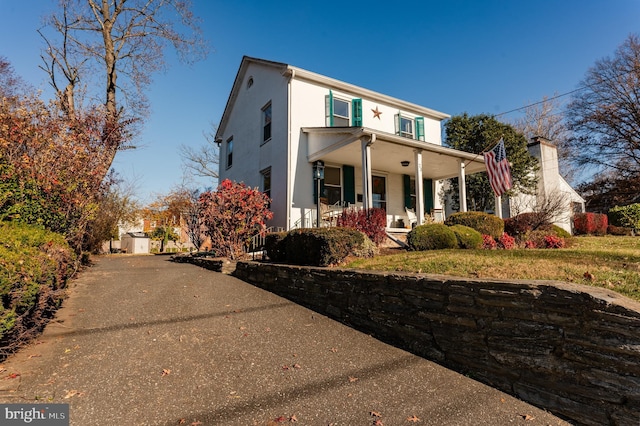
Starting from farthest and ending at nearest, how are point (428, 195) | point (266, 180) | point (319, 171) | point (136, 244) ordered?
point (136, 244) < point (428, 195) < point (266, 180) < point (319, 171)

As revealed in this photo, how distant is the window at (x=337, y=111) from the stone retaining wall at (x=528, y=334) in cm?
889

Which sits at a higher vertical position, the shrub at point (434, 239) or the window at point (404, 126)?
the window at point (404, 126)

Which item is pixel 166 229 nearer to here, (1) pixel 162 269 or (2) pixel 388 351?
(1) pixel 162 269

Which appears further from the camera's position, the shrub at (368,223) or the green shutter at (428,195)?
→ the green shutter at (428,195)

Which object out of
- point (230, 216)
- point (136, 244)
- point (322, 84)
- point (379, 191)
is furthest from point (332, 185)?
point (136, 244)

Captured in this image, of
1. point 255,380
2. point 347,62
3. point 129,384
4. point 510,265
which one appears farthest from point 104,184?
point 347,62

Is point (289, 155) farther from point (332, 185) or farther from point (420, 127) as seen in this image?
point (420, 127)

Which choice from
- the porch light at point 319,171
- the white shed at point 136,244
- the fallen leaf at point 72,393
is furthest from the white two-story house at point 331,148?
the white shed at point 136,244

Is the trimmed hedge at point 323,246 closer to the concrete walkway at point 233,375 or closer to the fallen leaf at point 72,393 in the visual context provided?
the concrete walkway at point 233,375

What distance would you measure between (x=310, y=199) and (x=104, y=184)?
5876 mm

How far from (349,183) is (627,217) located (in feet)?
37.7

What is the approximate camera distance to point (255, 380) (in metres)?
2.94

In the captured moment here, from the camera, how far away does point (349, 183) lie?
1202 centimetres

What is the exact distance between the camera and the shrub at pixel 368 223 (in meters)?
7.72
